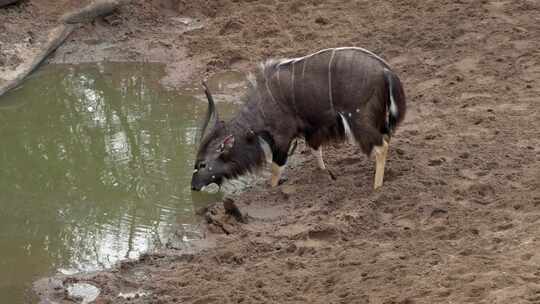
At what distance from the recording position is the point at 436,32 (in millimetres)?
11438

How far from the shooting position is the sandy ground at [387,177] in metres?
6.43

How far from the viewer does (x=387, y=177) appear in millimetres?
8531

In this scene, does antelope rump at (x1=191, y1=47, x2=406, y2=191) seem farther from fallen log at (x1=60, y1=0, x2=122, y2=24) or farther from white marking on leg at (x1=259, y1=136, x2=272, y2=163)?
fallen log at (x1=60, y1=0, x2=122, y2=24)

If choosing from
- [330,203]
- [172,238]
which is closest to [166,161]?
[172,238]

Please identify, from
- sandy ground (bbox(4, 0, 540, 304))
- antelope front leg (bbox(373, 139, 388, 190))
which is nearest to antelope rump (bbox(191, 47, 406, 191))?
antelope front leg (bbox(373, 139, 388, 190))

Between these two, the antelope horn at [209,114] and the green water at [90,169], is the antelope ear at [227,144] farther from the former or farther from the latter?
the green water at [90,169]

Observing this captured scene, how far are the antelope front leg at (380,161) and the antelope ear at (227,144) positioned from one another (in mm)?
1360

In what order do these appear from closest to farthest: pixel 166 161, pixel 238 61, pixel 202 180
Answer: pixel 202 180
pixel 166 161
pixel 238 61

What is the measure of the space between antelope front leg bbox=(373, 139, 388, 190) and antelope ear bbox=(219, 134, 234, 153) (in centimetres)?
136

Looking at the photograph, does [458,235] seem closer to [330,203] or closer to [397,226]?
[397,226]

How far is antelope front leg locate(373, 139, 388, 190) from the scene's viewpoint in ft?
27.1

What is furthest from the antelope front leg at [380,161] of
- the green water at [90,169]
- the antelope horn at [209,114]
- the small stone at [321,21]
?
the small stone at [321,21]

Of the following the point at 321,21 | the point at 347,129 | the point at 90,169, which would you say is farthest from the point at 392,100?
the point at 321,21

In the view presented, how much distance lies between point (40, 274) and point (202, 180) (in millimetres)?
1827
